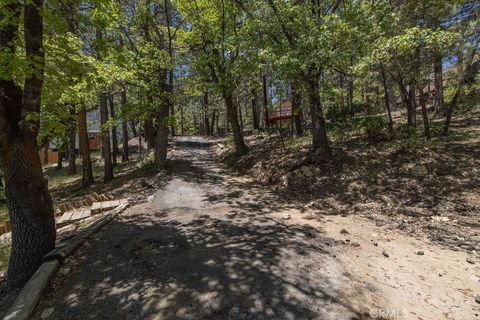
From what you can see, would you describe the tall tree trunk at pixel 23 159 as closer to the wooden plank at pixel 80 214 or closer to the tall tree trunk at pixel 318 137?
the wooden plank at pixel 80 214

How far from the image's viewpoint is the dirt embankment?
5.58 meters

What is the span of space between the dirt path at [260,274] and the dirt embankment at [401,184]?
0.70 meters

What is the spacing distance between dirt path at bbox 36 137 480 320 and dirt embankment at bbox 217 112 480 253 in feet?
2.30

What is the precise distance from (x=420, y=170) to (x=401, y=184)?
757 mm

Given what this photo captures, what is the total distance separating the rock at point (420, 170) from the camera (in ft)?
24.1

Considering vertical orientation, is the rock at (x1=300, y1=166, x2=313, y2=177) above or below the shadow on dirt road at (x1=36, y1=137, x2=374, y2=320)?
above

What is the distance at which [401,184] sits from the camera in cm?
721

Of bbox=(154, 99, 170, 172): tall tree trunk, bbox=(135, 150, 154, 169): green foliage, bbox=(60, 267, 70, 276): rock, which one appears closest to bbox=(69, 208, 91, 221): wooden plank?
bbox=(60, 267, 70, 276): rock

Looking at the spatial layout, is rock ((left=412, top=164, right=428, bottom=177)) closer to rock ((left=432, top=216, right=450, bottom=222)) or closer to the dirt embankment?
the dirt embankment

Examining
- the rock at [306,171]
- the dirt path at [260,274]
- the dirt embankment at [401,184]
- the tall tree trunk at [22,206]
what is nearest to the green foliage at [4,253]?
the tall tree trunk at [22,206]

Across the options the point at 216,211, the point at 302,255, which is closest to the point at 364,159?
the point at 216,211

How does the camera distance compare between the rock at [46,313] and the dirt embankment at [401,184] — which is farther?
the dirt embankment at [401,184]

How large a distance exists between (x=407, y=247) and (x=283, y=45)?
235 inches

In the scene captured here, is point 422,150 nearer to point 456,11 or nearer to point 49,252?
point 456,11
